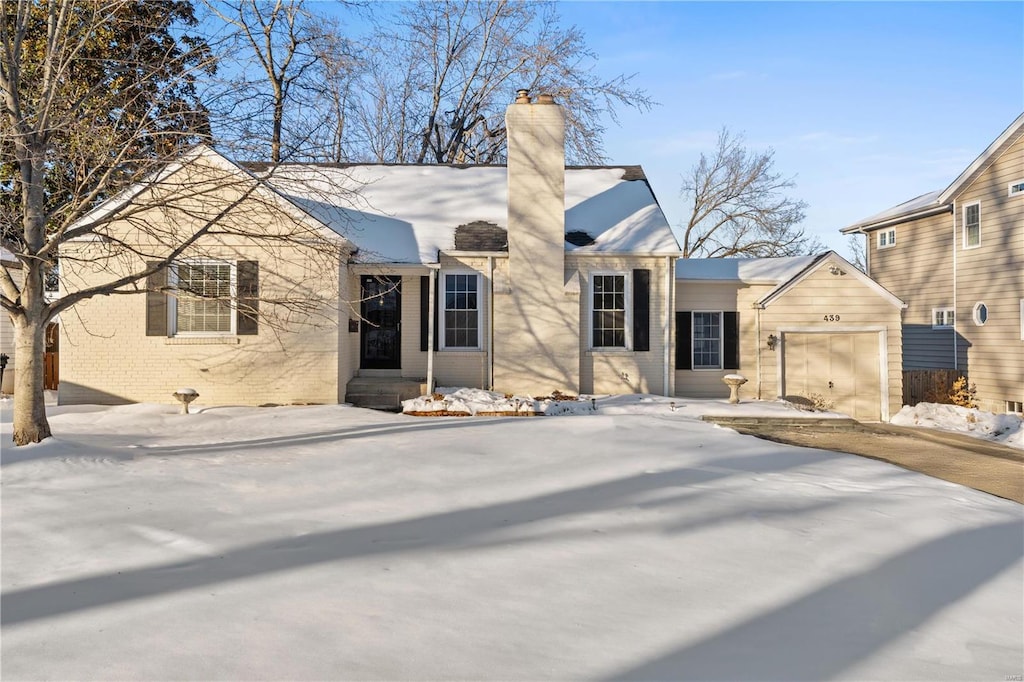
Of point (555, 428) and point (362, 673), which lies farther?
point (555, 428)

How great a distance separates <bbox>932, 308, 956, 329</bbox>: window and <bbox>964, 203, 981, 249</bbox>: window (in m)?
2.02

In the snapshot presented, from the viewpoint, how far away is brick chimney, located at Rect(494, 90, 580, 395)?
15.6m

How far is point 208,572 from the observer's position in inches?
191

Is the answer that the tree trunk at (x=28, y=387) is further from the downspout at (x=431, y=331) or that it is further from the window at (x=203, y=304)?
the downspout at (x=431, y=331)

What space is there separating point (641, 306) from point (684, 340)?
1677 millimetres

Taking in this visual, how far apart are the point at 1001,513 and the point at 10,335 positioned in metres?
22.6

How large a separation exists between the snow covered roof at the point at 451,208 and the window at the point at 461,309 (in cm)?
82

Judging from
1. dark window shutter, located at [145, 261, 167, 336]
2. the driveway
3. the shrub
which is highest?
dark window shutter, located at [145, 261, 167, 336]

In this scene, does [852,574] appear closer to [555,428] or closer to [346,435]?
[555,428]

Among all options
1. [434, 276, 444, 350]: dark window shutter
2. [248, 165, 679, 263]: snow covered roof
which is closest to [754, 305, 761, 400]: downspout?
[248, 165, 679, 263]: snow covered roof

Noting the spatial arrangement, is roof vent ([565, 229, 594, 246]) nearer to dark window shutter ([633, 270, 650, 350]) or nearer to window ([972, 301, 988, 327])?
dark window shutter ([633, 270, 650, 350])

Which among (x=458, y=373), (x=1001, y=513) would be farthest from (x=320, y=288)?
(x=1001, y=513)

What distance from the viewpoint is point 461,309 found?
51.6ft

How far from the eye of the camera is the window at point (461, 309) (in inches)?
619
